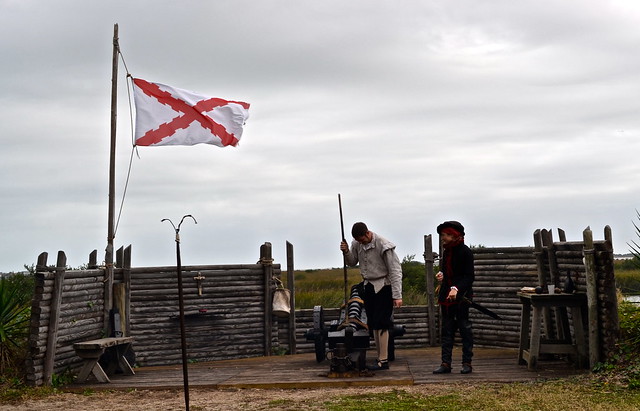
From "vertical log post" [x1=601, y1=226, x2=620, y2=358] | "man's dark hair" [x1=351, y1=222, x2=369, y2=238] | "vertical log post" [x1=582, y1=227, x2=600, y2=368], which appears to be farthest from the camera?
"man's dark hair" [x1=351, y1=222, x2=369, y2=238]

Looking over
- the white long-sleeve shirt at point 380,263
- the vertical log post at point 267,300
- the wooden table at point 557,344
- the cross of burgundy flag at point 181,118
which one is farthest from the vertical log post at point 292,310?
the wooden table at point 557,344

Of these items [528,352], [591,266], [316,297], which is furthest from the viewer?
[316,297]

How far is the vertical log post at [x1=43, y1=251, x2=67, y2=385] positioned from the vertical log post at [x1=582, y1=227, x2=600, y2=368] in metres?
6.89

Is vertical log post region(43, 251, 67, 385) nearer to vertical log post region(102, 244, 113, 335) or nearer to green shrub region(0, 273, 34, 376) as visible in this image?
green shrub region(0, 273, 34, 376)

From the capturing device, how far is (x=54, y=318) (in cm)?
1120

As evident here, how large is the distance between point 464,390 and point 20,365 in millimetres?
6182

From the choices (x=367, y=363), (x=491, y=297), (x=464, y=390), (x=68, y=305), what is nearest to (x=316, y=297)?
(x=491, y=297)

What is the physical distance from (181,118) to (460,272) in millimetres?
5683

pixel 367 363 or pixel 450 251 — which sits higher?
pixel 450 251

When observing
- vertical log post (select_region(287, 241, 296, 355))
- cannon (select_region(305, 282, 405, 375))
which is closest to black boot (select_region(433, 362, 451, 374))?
cannon (select_region(305, 282, 405, 375))

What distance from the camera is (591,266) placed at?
1064cm

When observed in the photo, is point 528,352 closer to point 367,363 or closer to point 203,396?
point 367,363

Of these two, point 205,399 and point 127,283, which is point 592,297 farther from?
point 127,283

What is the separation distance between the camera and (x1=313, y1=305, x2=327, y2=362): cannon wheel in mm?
12438
